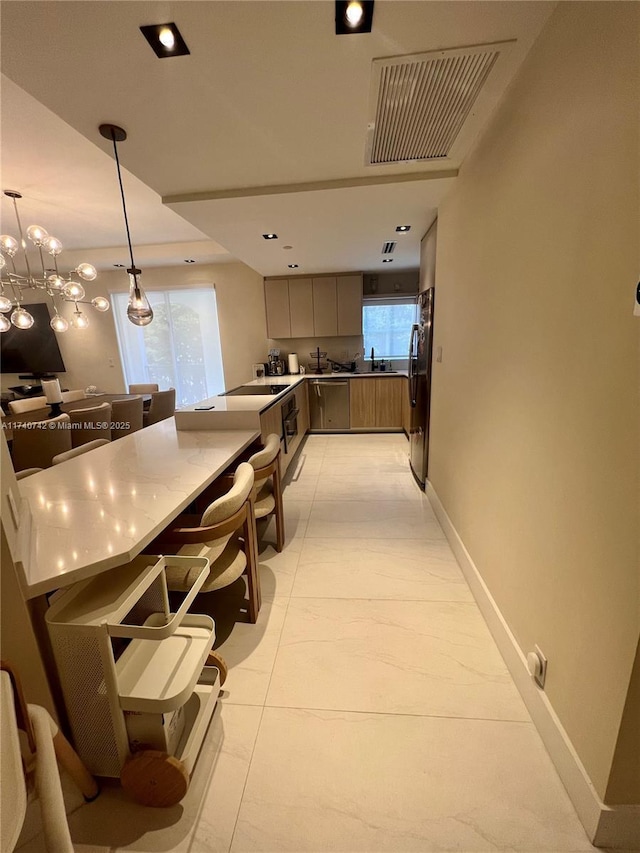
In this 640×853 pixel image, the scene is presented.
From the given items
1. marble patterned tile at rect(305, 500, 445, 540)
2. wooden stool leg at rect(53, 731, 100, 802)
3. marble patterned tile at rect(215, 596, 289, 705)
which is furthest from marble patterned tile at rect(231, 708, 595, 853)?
marble patterned tile at rect(305, 500, 445, 540)

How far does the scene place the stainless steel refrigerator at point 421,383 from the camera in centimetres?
280

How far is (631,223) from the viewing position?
29.5 inches

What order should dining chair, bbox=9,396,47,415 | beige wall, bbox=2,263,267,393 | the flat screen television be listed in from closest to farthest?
1. dining chair, bbox=9,396,47,415
2. beige wall, bbox=2,263,267,393
3. the flat screen television

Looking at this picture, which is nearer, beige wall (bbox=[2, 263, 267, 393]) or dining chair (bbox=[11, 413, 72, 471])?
dining chair (bbox=[11, 413, 72, 471])

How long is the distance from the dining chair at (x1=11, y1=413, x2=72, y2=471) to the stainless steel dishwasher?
3009 mm

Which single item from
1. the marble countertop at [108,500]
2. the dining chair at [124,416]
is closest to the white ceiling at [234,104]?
the marble countertop at [108,500]

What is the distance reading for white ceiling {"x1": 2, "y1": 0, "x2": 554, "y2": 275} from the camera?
1064mm

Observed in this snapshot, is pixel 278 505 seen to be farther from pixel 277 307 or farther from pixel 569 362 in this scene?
pixel 277 307

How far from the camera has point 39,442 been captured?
2.82 meters

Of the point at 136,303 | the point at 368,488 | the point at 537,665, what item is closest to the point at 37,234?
the point at 136,303

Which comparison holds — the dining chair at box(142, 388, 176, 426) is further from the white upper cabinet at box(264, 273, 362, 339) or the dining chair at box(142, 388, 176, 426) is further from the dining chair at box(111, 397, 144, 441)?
the white upper cabinet at box(264, 273, 362, 339)

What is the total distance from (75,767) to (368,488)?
2.53 m

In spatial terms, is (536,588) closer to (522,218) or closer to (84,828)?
(522,218)

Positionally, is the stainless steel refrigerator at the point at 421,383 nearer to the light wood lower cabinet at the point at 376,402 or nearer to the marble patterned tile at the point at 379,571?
the marble patterned tile at the point at 379,571
